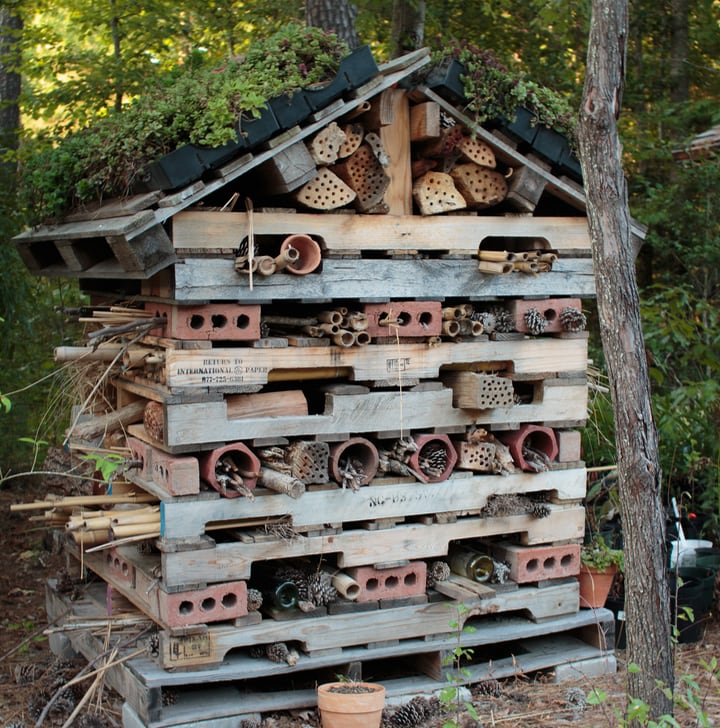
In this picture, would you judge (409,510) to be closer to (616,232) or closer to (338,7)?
(616,232)

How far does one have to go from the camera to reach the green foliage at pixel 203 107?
16.0 feet

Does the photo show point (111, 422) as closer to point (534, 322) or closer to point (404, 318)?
point (404, 318)

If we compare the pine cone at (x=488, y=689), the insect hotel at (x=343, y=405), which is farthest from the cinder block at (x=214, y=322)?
the pine cone at (x=488, y=689)

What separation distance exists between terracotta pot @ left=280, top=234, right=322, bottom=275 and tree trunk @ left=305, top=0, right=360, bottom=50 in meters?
3.18

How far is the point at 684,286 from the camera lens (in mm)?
9898

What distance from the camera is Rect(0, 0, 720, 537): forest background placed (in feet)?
25.9

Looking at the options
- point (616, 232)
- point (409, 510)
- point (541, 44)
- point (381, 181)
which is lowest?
point (409, 510)

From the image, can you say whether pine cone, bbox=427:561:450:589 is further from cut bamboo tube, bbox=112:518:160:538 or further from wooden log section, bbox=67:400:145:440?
wooden log section, bbox=67:400:145:440

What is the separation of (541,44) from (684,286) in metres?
3.47

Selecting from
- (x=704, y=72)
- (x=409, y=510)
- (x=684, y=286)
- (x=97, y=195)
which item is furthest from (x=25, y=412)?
(x=704, y=72)

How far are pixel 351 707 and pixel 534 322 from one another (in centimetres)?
237

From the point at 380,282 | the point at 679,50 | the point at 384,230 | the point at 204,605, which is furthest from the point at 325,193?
the point at 679,50

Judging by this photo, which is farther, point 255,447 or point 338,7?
point 338,7

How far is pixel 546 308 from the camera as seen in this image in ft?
19.4
